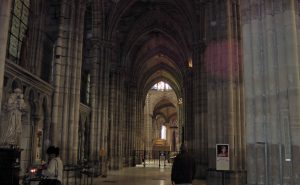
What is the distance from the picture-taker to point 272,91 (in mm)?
9156

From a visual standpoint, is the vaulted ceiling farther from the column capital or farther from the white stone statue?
the white stone statue

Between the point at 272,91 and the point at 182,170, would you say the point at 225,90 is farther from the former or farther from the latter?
the point at 182,170

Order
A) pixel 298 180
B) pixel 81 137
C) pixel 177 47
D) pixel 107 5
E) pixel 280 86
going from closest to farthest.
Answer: pixel 298 180, pixel 280 86, pixel 81 137, pixel 107 5, pixel 177 47

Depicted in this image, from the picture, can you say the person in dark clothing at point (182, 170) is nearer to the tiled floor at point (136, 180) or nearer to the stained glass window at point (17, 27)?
the tiled floor at point (136, 180)

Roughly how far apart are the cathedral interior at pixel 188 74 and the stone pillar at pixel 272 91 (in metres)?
0.03

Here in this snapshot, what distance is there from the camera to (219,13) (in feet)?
56.7

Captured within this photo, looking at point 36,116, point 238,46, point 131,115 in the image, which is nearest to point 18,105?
point 36,116

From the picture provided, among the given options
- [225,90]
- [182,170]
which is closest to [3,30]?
[182,170]

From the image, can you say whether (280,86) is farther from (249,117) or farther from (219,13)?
(219,13)

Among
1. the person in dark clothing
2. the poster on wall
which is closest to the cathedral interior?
the poster on wall

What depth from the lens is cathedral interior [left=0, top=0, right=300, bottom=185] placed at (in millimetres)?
9109

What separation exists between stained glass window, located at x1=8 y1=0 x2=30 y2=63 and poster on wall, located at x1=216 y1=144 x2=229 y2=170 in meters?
11.2

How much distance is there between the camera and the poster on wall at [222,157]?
39.5 ft

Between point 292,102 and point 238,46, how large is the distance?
28.0ft
